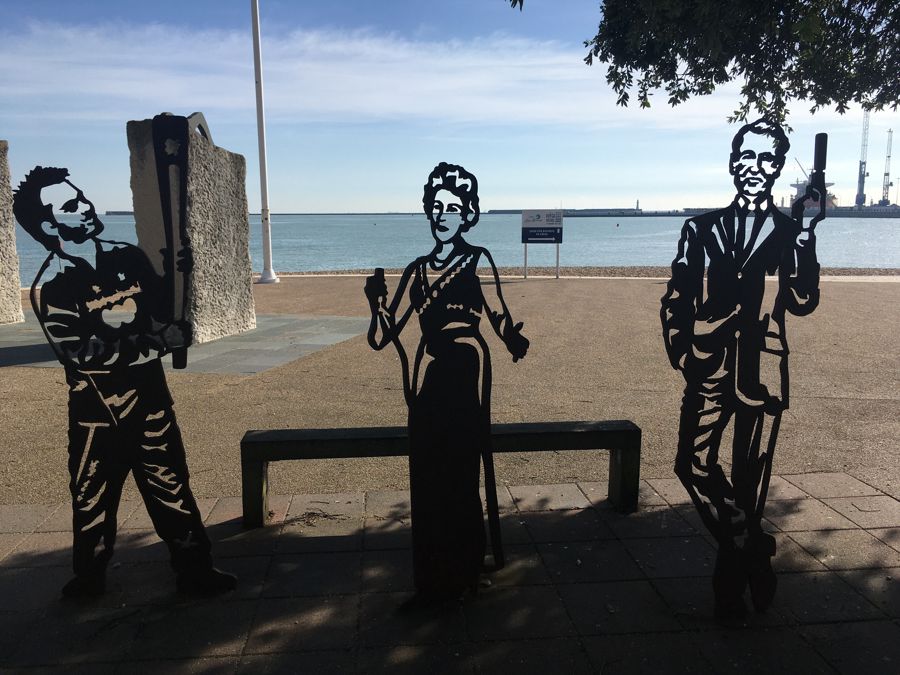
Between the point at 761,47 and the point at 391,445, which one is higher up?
Answer: the point at 761,47

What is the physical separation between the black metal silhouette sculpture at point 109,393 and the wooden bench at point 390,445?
2.12 feet

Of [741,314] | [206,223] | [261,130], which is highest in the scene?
[261,130]

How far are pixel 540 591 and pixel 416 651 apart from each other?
2.54 ft

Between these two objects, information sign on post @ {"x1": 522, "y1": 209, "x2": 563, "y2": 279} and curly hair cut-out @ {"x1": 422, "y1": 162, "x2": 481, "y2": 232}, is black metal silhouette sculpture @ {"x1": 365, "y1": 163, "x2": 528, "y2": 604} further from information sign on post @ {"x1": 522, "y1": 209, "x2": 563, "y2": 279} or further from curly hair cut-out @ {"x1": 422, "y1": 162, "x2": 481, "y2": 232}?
information sign on post @ {"x1": 522, "y1": 209, "x2": 563, "y2": 279}

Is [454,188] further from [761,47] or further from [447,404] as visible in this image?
[761,47]

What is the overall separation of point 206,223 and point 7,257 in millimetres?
4513

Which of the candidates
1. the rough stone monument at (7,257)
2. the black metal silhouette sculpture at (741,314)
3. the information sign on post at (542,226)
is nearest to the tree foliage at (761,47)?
the black metal silhouette sculpture at (741,314)

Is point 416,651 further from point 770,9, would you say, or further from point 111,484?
point 770,9

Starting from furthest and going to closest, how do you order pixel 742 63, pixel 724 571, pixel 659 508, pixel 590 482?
pixel 742 63 < pixel 590 482 < pixel 659 508 < pixel 724 571

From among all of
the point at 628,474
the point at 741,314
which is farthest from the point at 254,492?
the point at 741,314

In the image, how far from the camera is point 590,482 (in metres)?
4.82

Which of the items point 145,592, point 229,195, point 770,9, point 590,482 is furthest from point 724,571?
point 229,195

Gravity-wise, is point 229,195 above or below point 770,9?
below

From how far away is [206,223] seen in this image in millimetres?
10391
